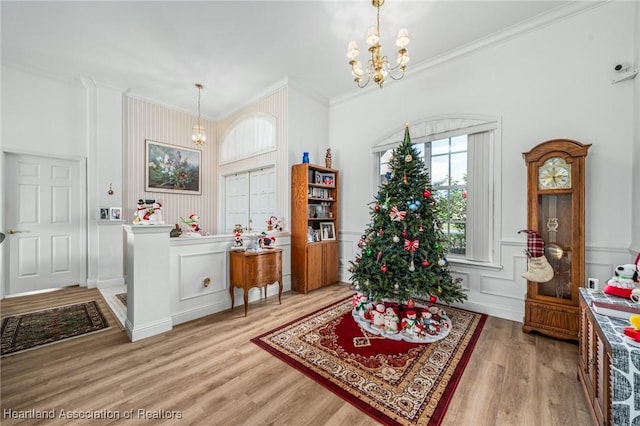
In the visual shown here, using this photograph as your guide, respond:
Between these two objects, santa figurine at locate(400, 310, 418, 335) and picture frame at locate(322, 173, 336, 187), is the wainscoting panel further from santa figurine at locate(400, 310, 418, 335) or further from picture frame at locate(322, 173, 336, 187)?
santa figurine at locate(400, 310, 418, 335)

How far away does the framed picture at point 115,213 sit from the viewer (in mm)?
4430

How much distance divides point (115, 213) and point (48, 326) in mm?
2148

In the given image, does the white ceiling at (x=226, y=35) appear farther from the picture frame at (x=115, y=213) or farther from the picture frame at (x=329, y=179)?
the picture frame at (x=115, y=213)

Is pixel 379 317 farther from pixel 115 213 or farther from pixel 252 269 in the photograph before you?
pixel 115 213

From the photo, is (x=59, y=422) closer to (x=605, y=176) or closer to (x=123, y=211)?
(x=123, y=211)

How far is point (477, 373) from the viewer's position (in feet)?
6.64

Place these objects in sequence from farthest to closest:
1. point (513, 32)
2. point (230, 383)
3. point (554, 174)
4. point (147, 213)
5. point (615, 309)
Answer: point (513, 32)
point (147, 213)
point (554, 174)
point (230, 383)
point (615, 309)

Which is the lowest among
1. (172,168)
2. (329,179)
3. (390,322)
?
(390,322)

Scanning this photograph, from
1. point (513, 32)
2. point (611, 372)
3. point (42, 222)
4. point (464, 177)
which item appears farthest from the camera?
point (42, 222)

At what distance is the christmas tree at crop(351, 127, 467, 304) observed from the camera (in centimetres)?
278

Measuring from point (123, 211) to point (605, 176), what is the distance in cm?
693

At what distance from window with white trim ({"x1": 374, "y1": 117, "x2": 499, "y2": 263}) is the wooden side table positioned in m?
2.31

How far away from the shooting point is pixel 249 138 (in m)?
5.08

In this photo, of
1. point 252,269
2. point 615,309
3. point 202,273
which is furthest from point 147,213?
point 615,309
